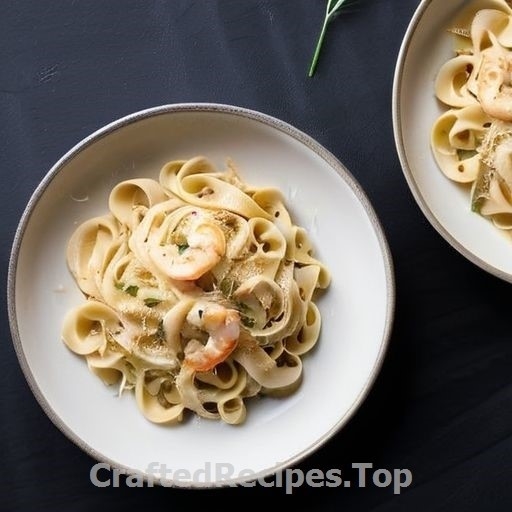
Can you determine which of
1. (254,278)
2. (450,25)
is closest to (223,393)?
(254,278)

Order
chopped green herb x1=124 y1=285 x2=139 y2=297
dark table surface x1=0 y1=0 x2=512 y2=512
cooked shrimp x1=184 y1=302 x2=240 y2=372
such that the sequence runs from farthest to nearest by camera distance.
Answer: dark table surface x1=0 y1=0 x2=512 y2=512 → chopped green herb x1=124 y1=285 x2=139 y2=297 → cooked shrimp x1=184 y1=302 x2=240 y2=372

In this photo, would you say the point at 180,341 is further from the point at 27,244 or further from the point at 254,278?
the point at 27,244

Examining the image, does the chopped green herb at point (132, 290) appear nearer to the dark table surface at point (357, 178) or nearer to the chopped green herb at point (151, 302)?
the chopped green herb at point (151, 302)

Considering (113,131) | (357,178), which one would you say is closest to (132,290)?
(113,131)

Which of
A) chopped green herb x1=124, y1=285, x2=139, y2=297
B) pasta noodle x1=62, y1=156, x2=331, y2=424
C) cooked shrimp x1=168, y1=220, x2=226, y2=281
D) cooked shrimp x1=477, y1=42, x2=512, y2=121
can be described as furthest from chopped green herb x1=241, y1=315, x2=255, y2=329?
cooked shrimp x1=477, y1=42, x2=512, y2=121

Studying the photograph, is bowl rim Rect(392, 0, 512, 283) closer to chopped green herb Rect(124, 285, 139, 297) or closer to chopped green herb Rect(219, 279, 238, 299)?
chopped green herb Rect(219, 279, 238, 299)

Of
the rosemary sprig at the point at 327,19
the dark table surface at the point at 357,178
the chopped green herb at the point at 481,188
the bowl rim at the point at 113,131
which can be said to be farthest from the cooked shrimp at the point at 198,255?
the chopped green herb at the point at 481,188
